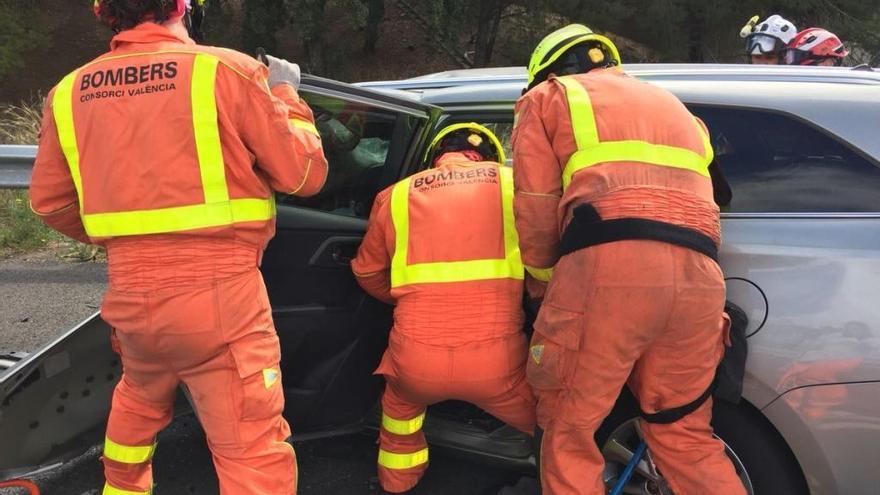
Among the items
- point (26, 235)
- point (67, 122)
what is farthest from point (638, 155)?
point (26, 235)

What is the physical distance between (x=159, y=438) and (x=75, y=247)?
3596 mm

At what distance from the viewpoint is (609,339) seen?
201cm

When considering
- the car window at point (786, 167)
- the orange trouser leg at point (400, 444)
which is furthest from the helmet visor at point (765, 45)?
the orange trouser leg at point (400, 444)

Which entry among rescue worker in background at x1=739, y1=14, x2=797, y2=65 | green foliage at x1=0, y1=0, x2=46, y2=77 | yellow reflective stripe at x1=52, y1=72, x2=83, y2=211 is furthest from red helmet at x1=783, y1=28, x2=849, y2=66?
green foliage at x1=0, y1=0, x2=46, y2=77

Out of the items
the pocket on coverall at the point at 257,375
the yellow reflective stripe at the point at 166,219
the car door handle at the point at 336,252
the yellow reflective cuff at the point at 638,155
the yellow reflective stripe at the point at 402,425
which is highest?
the yellow reflective cuff at the point at 638,155

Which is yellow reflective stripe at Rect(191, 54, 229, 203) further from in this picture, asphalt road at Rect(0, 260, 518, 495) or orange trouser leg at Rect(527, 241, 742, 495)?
asphalt road at Rect(0, 260, 518, 495)

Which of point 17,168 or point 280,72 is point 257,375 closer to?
point 280,72

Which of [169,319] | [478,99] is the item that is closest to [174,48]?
[169,319]

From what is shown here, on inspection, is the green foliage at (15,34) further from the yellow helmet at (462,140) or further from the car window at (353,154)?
the yellow helmet at (462,140)

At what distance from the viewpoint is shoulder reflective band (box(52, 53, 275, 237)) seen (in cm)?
193

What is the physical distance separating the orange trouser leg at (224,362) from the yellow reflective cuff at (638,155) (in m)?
1.07

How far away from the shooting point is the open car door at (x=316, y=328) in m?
2.57

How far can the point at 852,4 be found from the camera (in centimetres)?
1609

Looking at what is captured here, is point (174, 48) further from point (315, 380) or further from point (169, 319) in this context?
point (315, 380)
